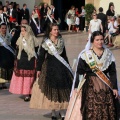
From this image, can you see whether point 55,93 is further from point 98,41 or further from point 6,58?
point 6,58

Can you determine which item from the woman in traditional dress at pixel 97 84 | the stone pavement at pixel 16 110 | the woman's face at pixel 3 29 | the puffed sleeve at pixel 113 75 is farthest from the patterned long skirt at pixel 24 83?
the puffed sleeve at pixel 113 75

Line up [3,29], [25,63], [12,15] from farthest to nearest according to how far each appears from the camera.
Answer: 1. [12,15]
2. [3,29]
3. [25,63]

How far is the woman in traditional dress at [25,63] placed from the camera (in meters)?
9.47

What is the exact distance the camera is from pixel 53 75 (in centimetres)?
804

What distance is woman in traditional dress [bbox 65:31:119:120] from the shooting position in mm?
6445

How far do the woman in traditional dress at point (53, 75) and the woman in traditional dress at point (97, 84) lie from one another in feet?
4.74

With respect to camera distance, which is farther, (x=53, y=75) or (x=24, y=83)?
(x=24, y=83)

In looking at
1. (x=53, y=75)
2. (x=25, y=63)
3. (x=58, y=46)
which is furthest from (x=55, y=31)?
(x=25, y=63)

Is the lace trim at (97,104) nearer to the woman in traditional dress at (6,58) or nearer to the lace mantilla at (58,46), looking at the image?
the lace mantilla at (58,46)

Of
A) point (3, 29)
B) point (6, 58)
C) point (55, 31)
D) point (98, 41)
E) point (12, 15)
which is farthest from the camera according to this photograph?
point (12, 15)

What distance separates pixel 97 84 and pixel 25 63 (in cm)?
336

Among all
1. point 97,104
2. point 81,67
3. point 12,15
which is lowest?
point 97,104

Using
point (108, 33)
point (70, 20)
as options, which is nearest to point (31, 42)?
point (108, 33)

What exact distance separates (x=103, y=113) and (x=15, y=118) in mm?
2348
